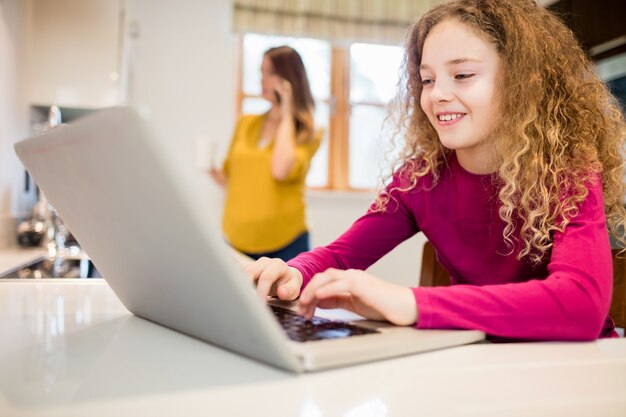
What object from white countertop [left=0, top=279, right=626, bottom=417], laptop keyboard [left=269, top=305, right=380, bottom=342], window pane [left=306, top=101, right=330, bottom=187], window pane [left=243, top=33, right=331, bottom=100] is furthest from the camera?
window pane [left=306, top=101, right=330, bottom=187]

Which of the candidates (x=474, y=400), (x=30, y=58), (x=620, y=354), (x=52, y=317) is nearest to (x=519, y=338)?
(x=620, y=354)

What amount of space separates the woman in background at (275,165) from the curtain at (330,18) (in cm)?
147

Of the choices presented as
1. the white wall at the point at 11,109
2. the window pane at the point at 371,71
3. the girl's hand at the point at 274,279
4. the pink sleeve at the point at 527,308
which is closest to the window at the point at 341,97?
the window pane at the point at 371,71

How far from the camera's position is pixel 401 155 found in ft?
3.76

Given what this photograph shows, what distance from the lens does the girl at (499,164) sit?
2.71ft

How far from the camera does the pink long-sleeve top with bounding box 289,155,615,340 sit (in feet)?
2.02

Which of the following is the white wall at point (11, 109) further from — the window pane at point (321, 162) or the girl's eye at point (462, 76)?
the window pane at point (321, 162)

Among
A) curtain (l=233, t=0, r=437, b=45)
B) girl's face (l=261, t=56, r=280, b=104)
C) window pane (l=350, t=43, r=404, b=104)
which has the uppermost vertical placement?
curtain (l=233, t=0, r=437, b=45)

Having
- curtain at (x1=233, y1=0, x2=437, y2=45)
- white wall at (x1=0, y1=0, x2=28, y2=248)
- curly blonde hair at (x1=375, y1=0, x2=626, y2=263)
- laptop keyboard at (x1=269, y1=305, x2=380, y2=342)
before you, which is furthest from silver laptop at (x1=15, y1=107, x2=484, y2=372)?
curtain at (x1=233, y1=0, x2=437, y2=45)

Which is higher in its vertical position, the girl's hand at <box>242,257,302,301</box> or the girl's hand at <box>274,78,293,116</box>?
the girl's hand at <box>274,78,293,116</box>

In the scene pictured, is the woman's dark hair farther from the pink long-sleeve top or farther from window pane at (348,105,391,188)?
window pane at (348,105,391,188)

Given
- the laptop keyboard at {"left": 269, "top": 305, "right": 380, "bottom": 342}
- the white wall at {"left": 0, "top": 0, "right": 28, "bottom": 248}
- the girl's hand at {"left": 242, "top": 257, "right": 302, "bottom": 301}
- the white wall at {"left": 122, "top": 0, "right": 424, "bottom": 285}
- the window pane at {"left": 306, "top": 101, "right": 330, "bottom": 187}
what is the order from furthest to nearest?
the window pane at {"left": 306, "top": 101, "right": 330, "bottom": 187}
the white wall at {"left": 122, "top": 0, "right": 424, "bottom": 285}
the white wall at {"left": 0, "top": 0, "right": 28, "bottom": 248}
the girl's hand at {"left": 242, "top": 257, "right": 302, "bottom": 301}
the laptop keyboard at {"left": 269, "top": 305, "right": 380, "bottom": 342}

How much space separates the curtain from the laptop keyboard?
3.41 meters

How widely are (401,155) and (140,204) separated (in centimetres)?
76
